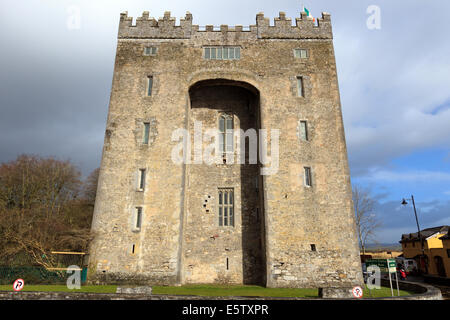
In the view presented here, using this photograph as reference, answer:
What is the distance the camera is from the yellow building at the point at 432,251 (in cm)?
2855

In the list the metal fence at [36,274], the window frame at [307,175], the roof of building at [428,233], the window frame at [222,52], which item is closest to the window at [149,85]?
the window frame at [222,52]

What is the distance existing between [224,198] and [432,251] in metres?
26.7

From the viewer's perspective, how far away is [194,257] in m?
18.2

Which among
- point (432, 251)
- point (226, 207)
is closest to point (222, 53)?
point (226, 207)

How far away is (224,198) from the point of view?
19578 mm

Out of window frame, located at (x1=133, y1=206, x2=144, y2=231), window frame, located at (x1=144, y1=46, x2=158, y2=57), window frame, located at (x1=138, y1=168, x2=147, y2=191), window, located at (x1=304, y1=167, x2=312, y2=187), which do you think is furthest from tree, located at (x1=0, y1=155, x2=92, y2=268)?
window, located at (x1=304, y1=167, x2=312, y2=187)

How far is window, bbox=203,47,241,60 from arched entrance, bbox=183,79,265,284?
179 centimetres

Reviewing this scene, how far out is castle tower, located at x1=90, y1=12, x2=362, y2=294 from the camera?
16531 mm

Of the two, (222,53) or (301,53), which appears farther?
(301,53)

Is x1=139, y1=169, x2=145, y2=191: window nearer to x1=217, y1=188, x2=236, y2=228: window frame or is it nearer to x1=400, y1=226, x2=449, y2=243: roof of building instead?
x1=217, y1=188, x2=236, y2=228: window frame

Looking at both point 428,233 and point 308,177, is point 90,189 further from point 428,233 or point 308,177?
point 428,233
